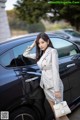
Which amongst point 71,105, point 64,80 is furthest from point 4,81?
point 71,105

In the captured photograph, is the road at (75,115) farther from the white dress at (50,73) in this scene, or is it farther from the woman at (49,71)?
the white dress at (50,73)

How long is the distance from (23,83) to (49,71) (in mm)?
404

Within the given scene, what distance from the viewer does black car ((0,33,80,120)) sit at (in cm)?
338

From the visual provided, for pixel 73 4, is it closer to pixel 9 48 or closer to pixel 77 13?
pixel 77 13

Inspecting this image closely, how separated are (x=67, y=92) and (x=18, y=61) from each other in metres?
0.99

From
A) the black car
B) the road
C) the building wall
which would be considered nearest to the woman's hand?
the black car

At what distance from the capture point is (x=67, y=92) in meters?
4.15

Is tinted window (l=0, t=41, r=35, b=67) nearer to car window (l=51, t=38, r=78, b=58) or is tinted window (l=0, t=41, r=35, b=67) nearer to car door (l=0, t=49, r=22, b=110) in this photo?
car door (l=0, t=49, r=22, b=110)

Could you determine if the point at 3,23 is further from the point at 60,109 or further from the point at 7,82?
the point at 60,109

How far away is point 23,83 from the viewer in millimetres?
3514

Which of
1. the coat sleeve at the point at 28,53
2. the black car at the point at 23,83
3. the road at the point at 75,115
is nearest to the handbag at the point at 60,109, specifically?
the black car at the point at 23,83

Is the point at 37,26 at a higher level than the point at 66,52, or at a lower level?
lower

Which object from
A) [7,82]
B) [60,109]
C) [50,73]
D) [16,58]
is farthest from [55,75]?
[16,58]

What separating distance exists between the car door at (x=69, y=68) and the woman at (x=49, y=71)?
2.01 feet
